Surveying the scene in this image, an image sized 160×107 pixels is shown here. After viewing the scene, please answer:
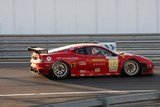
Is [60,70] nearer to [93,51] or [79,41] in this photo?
[93,51]

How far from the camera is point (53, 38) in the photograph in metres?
22.0

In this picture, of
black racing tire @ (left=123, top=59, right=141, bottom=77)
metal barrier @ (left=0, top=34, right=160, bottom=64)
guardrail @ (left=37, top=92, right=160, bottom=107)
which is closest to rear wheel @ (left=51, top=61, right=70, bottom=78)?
black racing tire @ (left=123, top=59, right=141, bottom=77)

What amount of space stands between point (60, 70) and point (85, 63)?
0.84 m

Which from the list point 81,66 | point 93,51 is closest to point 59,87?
point 81,66

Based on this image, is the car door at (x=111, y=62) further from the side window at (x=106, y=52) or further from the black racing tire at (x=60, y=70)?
the black racing tire at (x=60, y=70)

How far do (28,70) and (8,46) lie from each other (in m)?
4.37

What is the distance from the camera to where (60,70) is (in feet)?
49.8
